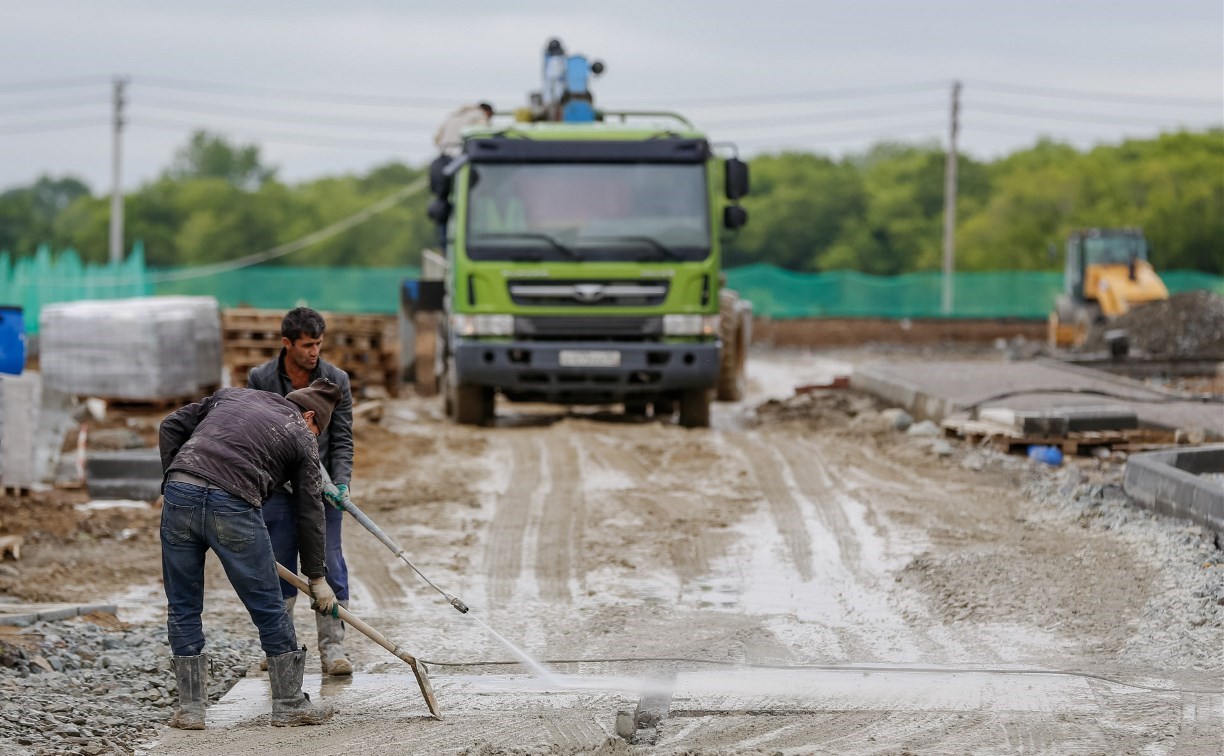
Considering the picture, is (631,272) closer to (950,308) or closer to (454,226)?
(454,226)

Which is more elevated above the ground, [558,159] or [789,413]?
[558,159]

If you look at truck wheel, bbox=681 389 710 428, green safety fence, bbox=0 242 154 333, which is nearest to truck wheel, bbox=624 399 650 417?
truck wheel, bbox=681 389 710 428

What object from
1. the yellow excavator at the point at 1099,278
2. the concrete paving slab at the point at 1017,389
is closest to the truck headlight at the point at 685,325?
the concrete paving slab at the point at 1017,389

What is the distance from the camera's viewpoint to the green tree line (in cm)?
6444

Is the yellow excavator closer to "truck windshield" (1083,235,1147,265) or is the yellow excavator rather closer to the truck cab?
"truck windshield" (1083,235,1147,265)

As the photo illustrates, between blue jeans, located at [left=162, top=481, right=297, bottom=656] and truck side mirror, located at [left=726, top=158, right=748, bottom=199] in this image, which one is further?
truck side mirror, located at [left=726, top=158, right=748, bottom=199]

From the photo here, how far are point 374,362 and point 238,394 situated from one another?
1367 centimetres

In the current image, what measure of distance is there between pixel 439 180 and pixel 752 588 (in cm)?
848

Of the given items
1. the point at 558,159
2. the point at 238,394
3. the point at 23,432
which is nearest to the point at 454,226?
the point at 558,159

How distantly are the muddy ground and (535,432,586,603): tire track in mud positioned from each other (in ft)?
0.10

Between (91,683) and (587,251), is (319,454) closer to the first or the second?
(91,683)

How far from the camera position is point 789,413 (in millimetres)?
19484

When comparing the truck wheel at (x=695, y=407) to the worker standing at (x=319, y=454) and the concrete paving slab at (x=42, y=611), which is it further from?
the worker standing at (x=319, y=454)

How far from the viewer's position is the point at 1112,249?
33.2 meters
